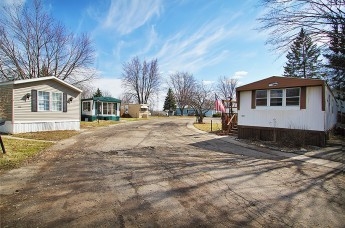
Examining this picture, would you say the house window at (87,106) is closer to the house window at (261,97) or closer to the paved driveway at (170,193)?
the house window at (261,97)

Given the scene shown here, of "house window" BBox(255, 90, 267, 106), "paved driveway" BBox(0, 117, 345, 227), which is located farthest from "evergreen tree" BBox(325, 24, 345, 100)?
"paved driveway" BBox(0, 117, 345, 227)

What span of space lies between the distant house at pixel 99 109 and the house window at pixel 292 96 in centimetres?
1994

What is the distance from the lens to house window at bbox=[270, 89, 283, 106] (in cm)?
1293

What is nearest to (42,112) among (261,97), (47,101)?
(47,101)

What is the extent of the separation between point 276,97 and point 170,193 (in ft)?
34.4

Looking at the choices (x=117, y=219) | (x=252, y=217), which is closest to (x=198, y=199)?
(x=252, y=217)

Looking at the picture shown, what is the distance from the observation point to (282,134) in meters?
12.8

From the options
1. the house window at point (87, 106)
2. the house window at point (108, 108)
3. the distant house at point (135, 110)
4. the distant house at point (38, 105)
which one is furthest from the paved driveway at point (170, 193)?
the distant house at point (135, 110)

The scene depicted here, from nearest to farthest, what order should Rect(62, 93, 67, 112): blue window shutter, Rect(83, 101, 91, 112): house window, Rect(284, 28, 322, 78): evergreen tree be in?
Rect(62, 93, 67, 112): blue window shutter
Rect(83, 101, 91, 112): house window
Rect(284, 28, 322, 78): evergreen tree

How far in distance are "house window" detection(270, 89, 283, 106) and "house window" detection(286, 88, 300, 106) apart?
373mm

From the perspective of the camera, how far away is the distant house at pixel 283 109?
1155 cm

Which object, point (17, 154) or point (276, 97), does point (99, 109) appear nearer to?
point (17, 154)

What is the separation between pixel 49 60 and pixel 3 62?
4558 mm

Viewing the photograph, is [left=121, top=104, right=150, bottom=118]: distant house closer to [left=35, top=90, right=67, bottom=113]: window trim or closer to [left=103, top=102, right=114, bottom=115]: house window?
[left=103, top=102, right=114, bottom=115]: house window
